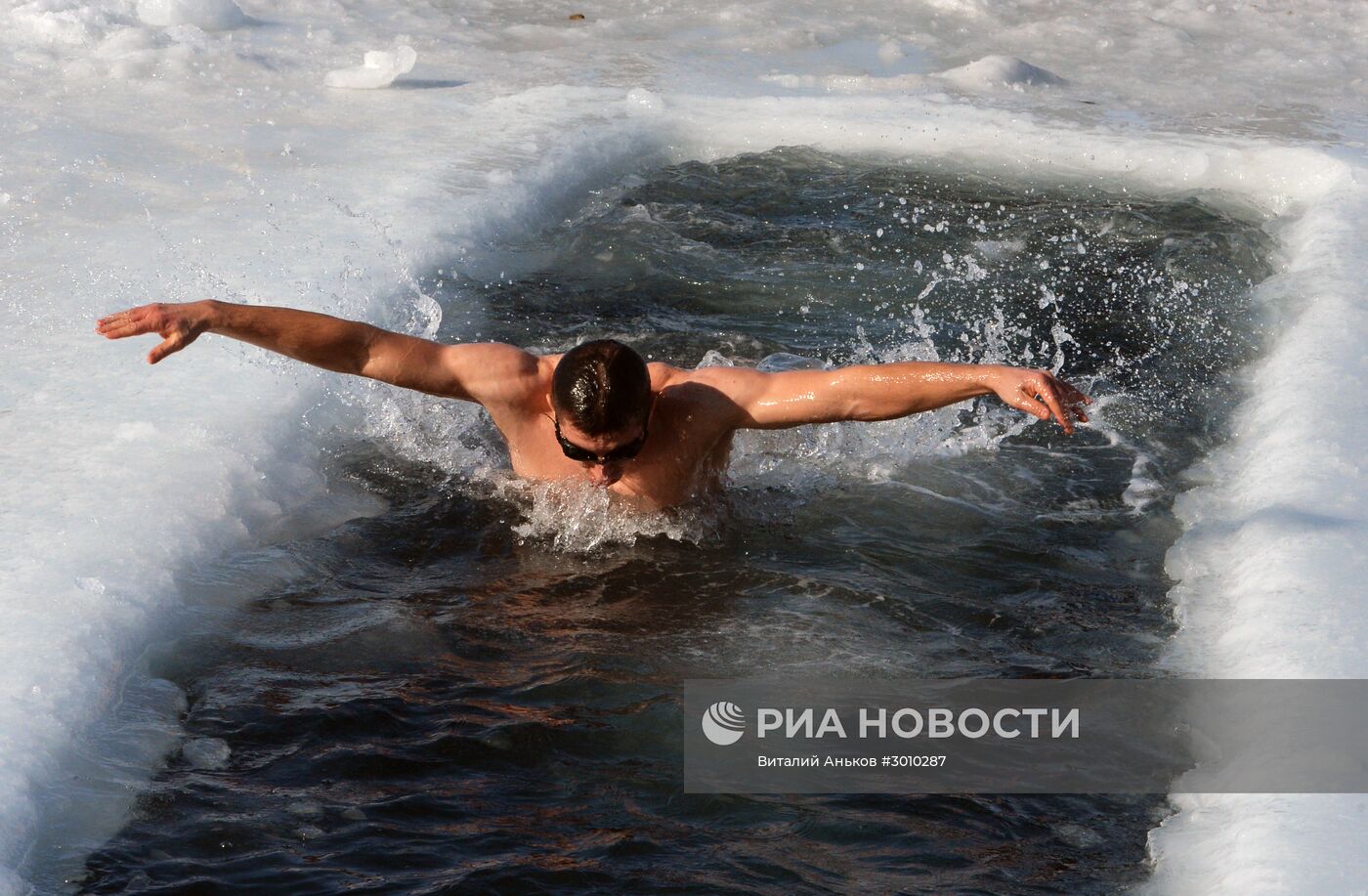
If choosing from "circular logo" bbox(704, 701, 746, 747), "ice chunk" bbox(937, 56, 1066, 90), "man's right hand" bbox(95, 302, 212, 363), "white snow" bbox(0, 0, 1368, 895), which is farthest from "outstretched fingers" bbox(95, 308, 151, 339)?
"ice chunk" bbox(937, 56, 1066, 90)

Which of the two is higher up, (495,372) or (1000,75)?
(1000,75)

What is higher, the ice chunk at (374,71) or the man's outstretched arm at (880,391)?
the ice chunk at (374,71)

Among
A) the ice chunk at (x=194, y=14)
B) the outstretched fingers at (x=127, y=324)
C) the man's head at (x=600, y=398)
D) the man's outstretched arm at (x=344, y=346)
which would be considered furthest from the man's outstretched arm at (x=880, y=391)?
the ice chunk at (x=194, y=14)

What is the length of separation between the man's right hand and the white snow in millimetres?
648

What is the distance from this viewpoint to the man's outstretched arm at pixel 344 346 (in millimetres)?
3471

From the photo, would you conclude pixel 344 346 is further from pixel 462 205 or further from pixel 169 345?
pixel 462 205

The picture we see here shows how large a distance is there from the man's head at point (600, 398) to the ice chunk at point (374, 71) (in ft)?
14.2

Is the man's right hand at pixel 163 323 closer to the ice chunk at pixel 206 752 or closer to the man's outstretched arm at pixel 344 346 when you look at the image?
the man's outstretched arm at pixel 344 346

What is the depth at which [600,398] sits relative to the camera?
3.75 meters

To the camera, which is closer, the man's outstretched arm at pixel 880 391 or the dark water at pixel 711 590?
the dark water at pixel 711 590

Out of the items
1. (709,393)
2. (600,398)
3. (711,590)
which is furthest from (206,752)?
(709,393)

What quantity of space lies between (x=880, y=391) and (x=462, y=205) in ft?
10.3

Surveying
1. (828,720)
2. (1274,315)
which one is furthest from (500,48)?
(828,720)

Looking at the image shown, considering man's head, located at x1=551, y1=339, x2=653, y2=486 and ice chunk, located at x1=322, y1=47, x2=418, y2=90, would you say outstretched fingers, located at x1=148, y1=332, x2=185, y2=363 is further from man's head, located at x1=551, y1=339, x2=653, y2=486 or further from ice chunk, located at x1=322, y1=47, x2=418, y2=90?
ice chunk, located at x1=322, y1=47, x2=418, y2=90
